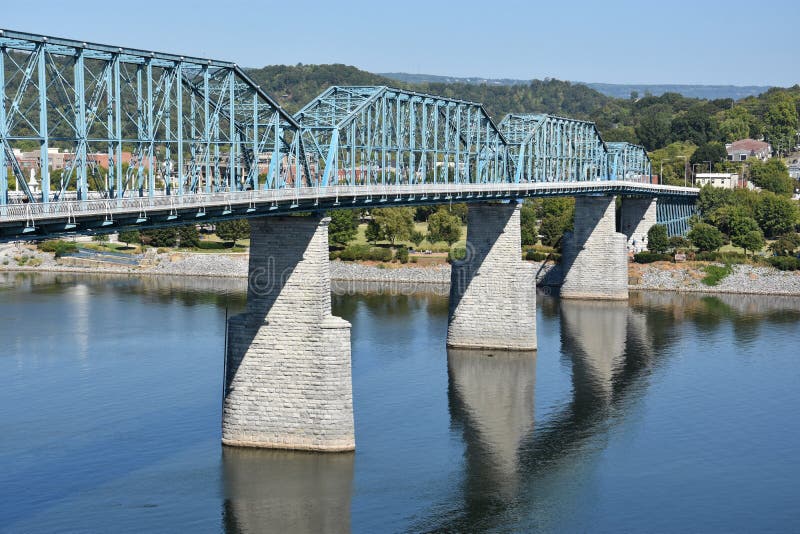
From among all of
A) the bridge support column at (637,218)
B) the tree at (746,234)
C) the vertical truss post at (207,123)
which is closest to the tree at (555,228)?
the bridge support column at (637,218)

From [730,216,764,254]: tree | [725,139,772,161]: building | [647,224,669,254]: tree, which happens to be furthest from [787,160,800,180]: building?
[647,224,669,254]: tree

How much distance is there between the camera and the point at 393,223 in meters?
87.2

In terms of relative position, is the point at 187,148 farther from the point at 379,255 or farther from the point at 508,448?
the point at 508,448

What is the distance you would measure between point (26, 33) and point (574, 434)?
22377 mm

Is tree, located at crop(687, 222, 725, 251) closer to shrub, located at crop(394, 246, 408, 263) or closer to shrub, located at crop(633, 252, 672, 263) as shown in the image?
shrub, located at crop(633, 252, 672, 263)

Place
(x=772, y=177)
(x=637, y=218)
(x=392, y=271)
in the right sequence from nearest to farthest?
(x=392, y=271) < (x=637, y=218) < (x=772, y=177)

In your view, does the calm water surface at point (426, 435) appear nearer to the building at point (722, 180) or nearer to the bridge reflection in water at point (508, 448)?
the bridge reflection in water at point (508, 448)

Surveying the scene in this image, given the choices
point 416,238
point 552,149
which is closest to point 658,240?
point 552,149

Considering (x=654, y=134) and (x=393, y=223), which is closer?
(x=393, y=223)

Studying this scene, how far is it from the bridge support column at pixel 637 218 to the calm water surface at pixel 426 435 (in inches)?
1159

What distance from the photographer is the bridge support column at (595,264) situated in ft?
245

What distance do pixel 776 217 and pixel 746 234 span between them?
26.0ft

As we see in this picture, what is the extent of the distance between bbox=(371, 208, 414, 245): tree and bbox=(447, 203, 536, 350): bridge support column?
31696 mm

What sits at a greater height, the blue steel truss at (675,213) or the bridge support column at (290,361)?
the blue steel truss at (675,213)
